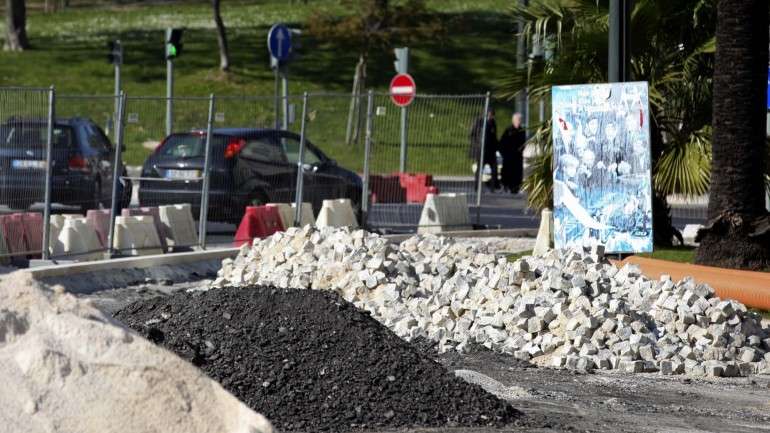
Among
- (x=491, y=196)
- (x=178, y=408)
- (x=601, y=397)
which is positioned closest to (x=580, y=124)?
(x=601, y=397)

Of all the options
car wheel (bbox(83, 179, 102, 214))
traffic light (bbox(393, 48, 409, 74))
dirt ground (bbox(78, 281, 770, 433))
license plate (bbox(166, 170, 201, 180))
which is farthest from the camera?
traffic light (bbox(393, 48, 409, 74))

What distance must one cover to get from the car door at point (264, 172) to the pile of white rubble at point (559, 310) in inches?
234

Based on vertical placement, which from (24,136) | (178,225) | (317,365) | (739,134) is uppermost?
(739,134)

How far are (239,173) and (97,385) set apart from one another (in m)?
12.8

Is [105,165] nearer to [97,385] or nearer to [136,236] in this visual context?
[136,236]

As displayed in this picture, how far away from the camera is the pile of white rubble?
11.1 metres

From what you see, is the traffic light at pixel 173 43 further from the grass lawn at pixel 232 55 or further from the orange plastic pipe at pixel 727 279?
the orange plastic pipe at pixel 727 279

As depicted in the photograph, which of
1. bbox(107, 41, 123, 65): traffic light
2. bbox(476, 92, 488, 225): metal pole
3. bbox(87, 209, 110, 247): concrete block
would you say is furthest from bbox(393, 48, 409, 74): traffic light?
bbox(87, 209, 110, 247): concrete block

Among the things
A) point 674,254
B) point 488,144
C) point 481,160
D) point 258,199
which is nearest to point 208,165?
point 258,199

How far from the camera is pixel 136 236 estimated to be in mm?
16828

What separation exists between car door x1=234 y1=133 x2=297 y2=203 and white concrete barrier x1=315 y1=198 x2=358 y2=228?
0.58 m

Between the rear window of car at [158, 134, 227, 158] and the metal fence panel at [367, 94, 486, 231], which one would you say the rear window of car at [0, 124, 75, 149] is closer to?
the rear window of car at [158, 134, 227, 158]

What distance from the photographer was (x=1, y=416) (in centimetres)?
625

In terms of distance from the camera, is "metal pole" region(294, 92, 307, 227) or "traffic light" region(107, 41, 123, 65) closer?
"metal pole" region(294, 92, 307, 227)
